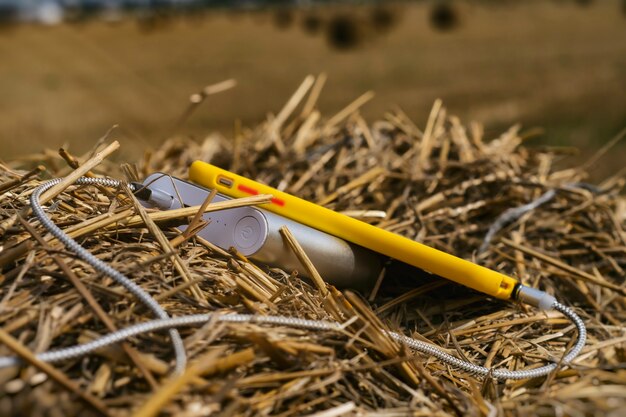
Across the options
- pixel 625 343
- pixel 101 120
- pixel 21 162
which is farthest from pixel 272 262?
pixel 101 120

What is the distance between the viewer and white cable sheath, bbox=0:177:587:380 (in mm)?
1160

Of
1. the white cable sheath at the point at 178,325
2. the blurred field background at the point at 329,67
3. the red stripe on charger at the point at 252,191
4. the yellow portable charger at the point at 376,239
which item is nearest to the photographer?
the white cable sheath at the point at 178,325

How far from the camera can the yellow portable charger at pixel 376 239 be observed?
1.69 metres

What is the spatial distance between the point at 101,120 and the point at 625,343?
1220 cm

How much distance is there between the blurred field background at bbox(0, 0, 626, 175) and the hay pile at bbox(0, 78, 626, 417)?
5.37 m

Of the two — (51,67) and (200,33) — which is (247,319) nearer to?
(51,67)

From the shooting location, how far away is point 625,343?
68.3 inches

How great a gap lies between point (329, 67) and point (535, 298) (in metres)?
15.4

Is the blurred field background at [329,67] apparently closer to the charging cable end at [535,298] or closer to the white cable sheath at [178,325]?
the charging cable end at [535,298]

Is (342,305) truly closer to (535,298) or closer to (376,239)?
(376,239)

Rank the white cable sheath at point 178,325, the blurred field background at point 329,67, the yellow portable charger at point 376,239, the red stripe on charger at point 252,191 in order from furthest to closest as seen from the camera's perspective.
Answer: the blurred field background at point 329,67, the red stripe on charger at point 252,191, the yellow portable charger at point 376,239, the white cable sheath at point 178,325

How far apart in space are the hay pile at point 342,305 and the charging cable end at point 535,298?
0.33 ft

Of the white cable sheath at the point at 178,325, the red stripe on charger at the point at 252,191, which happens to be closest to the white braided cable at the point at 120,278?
the white cable sheath at the point at 178,325

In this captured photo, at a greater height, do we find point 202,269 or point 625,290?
point 625,290
